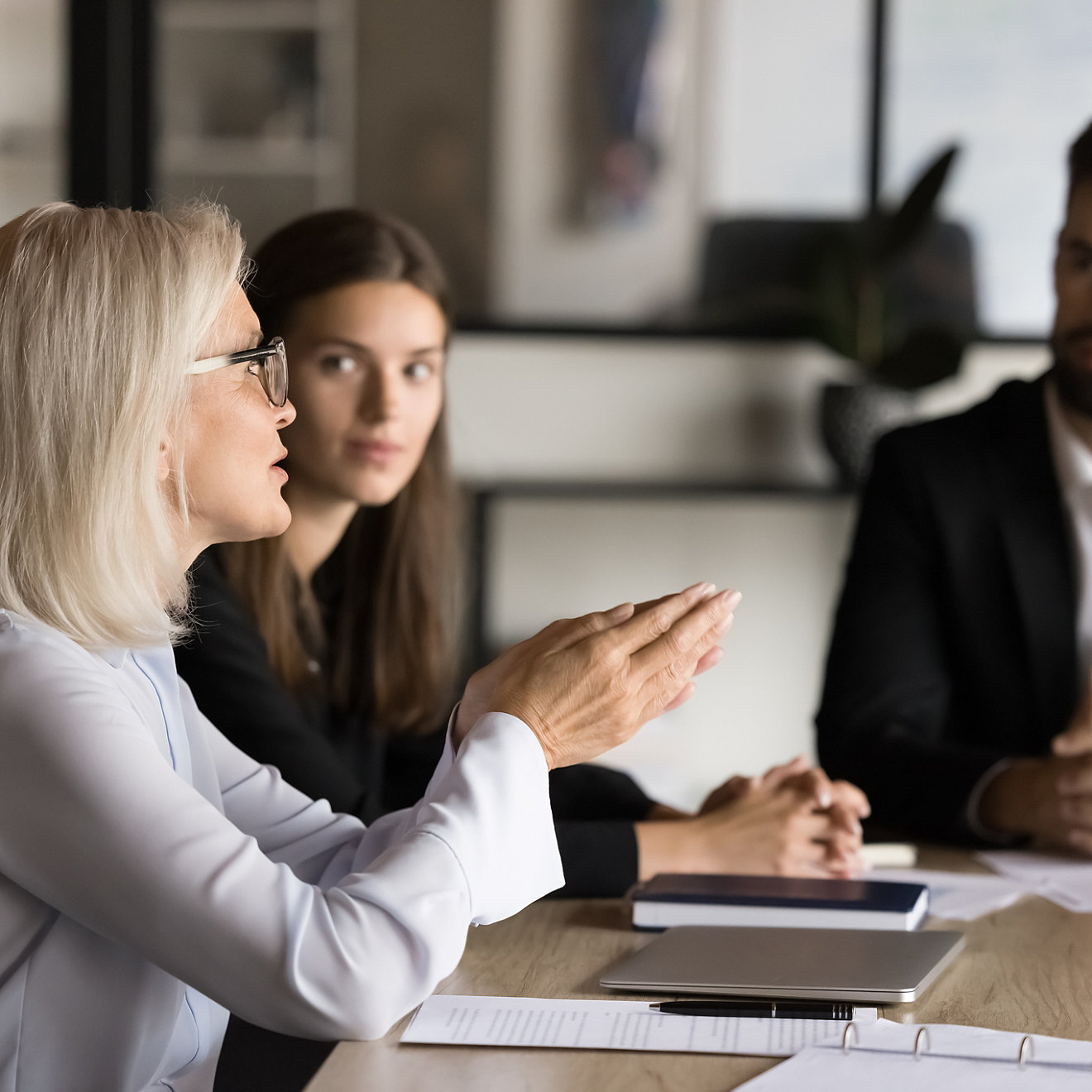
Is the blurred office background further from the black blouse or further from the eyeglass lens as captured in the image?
the eyeglass lens

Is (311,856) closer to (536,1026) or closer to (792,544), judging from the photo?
(536,1026)

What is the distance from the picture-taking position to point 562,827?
130 cm

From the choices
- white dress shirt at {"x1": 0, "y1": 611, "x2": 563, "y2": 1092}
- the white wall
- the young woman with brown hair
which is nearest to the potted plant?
the white wall

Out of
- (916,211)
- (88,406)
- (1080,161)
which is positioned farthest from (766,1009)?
(916,211)

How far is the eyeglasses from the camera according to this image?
3.46ft

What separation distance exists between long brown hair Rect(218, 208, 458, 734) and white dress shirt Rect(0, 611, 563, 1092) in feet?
2.42

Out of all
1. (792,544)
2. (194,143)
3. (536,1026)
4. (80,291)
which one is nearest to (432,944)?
(536,1026)

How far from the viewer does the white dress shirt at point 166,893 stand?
846mm

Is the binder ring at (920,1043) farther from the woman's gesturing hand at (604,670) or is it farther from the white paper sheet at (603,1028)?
the woman's gesturing hand at (604,670)

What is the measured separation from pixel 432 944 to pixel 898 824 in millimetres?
896

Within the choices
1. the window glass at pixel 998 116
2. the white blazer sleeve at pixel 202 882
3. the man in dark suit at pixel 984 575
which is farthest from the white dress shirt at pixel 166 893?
the window glass at pixel 998 116

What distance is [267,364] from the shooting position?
3.70 feet

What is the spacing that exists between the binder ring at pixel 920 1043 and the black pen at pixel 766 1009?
0.06m

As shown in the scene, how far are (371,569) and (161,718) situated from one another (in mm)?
915
